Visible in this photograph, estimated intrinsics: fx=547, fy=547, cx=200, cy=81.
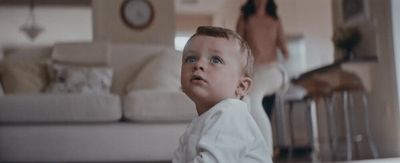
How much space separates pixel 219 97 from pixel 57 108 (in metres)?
1.70

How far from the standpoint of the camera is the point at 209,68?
0.87 meters

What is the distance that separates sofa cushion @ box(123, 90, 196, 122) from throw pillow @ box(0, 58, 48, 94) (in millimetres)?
776

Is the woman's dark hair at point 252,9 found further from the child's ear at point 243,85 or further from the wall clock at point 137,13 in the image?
the child's ear at point 243,85

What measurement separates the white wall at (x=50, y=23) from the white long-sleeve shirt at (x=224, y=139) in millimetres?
7180

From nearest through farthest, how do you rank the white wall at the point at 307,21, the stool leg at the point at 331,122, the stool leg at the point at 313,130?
the stool leg at the point at 331,122
the stool leg at the point at 313,130
the white wall at the point at 307,21

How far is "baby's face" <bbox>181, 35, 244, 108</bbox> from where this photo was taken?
0.87m

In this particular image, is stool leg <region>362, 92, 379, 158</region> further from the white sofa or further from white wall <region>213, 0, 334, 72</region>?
white wall <region>213, 0, 334, 72</region>

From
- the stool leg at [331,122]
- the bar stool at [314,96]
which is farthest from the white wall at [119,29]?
the stool leg at [331,122]

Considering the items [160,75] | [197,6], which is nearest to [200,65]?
[160,75]

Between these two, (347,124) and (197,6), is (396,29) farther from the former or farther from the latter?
(197,6)

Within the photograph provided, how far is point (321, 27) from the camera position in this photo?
7539 millimetres

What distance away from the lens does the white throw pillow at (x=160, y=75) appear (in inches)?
115

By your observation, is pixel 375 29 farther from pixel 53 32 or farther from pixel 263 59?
pixel 53 32

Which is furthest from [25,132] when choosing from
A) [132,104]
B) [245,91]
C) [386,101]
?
[386,101]
